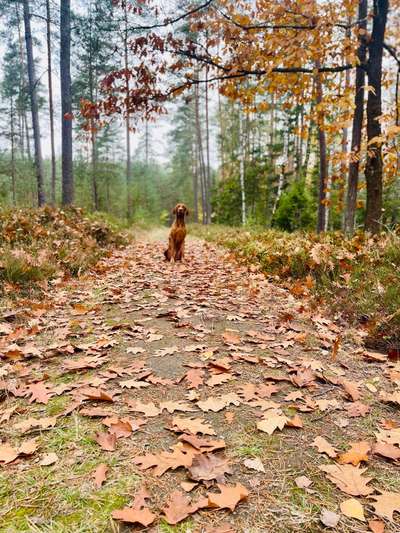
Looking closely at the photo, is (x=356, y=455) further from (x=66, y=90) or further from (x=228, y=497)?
(x=66, y=90)

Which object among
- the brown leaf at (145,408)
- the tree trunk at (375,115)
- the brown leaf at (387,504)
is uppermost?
the tree trunk at (375,115)

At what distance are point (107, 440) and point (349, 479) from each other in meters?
1.23

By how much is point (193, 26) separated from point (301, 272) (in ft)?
14.3

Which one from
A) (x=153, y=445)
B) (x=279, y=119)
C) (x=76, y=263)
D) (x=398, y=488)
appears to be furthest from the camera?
(x=279, y=119)

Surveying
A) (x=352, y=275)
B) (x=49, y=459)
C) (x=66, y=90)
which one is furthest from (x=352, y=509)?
(x=66, y=90)

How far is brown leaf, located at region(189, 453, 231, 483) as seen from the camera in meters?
1.59

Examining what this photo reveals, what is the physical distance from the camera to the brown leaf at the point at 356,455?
1.76 m

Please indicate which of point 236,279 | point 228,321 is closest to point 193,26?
point 236,279

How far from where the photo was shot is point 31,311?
4012mm

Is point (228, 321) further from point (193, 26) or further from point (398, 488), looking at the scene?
point (193, 26)

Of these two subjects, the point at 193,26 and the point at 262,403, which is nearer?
the point at 262,403

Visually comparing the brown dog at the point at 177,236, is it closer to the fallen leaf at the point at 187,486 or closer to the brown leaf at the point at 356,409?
the brown leaf at the point at 356,409

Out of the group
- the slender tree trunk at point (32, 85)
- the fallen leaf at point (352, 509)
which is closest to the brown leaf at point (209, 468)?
the fallen leaf at point (352, 509)

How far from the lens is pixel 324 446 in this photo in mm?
1861
